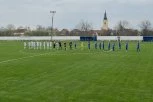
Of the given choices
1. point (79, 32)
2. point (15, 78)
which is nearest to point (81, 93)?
point (15, 78)

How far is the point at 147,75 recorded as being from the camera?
760 inches

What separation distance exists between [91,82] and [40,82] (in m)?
2.17

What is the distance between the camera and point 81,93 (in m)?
13.5

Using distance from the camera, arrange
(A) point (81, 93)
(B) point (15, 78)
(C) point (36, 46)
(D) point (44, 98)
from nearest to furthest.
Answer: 1. (D) point (44, 98)
2. (A) point (81, 93)
3. (B) point (15, 78)
4. (C) point (36, 46)

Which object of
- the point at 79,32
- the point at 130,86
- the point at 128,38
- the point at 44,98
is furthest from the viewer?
the point at 79,32

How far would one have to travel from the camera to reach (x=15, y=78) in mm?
17641

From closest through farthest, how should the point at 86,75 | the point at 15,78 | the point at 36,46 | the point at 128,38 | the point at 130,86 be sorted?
1. the point at 130,86
2. the point at 15,78
3. the point at 86,75
4. the point at 36,46
5. the point at 128,38

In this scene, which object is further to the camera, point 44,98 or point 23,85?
point 23,85

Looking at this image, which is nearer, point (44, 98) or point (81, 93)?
point (44, 98)

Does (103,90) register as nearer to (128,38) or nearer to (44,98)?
(44,98)

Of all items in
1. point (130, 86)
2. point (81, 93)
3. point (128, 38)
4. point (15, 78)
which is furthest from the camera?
point (128, 38)

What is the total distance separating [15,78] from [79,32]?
132565 mm

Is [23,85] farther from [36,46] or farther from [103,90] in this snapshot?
[36,46]

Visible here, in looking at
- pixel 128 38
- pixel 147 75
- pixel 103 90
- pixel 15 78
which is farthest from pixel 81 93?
pixel 128 38
